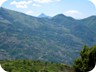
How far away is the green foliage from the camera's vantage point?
8031 mm

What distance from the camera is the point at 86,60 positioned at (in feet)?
29.0

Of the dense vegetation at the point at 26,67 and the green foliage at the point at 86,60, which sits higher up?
the green foliage at the point at 86,60

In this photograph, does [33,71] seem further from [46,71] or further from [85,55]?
[85,55]

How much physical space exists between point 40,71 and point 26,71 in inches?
35.3

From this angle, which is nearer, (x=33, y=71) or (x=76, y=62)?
(x=76, y=62)

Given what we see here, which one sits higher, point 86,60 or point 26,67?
point 86,60

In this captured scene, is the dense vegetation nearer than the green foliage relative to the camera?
No

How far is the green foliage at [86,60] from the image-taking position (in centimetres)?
803

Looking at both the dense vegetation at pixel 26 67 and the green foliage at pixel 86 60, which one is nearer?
the green foliage at pixel 86 60

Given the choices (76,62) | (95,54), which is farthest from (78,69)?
(95,54)

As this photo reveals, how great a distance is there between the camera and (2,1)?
6.25 meters

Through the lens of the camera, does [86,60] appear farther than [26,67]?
No

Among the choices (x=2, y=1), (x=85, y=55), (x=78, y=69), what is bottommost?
(x=78, y=69)

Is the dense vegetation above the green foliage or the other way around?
the other way around
